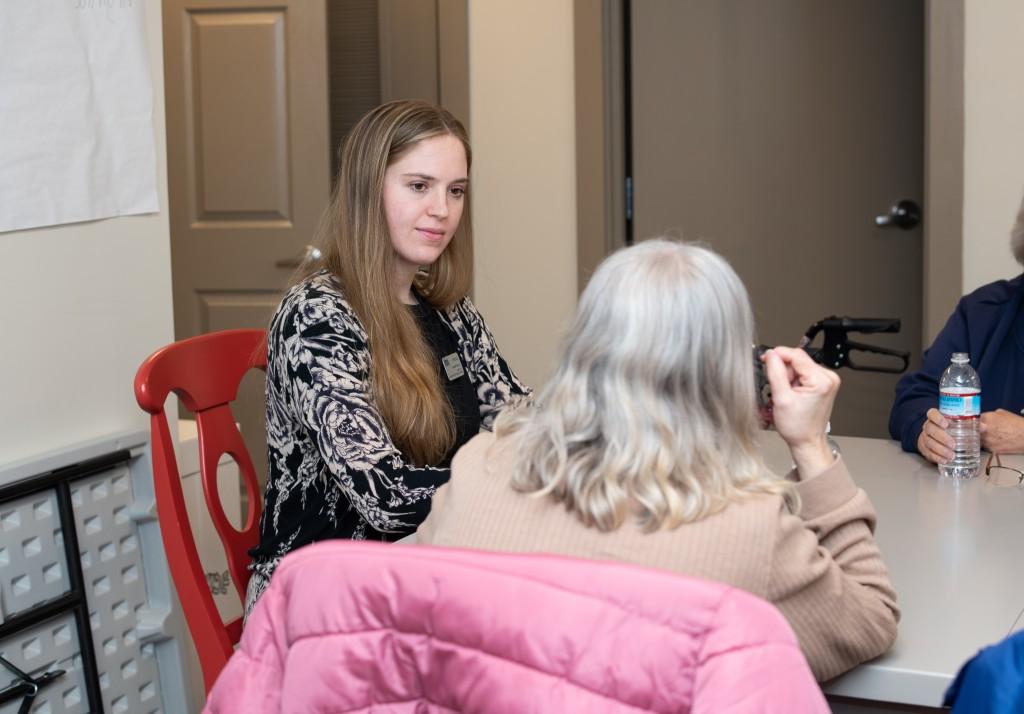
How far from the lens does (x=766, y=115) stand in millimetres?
3789

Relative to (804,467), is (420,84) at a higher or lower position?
higher

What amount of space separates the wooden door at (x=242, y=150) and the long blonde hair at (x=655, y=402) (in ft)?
8.69

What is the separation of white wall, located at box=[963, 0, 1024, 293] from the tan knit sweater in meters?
2.17

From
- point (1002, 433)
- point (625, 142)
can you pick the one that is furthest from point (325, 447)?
point (625, 142)

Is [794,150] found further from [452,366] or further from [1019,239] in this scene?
[452,366]

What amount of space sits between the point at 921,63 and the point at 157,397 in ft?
8.97

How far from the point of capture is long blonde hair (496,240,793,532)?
1.09 meters

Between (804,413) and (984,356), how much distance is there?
3.59 ft

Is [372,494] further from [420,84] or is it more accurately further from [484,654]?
[420,84]

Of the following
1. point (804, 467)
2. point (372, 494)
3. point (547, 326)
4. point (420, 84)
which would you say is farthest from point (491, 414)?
point (420, 84)

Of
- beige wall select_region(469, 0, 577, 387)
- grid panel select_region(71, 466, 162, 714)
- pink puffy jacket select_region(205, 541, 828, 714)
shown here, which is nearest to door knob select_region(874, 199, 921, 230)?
beige wall select_region(469, 0, 577, 387)

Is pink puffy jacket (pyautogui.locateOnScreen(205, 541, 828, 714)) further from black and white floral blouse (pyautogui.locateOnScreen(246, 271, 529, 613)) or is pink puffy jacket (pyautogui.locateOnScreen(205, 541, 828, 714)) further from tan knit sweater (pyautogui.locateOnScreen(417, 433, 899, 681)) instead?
black and white floral blouse (pyautogui.locateOnScreen(246, 271, 529, 613))

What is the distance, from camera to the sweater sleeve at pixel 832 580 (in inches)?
43.7

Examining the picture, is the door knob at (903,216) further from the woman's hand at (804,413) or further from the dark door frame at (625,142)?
the woman's hand at (804,413)
